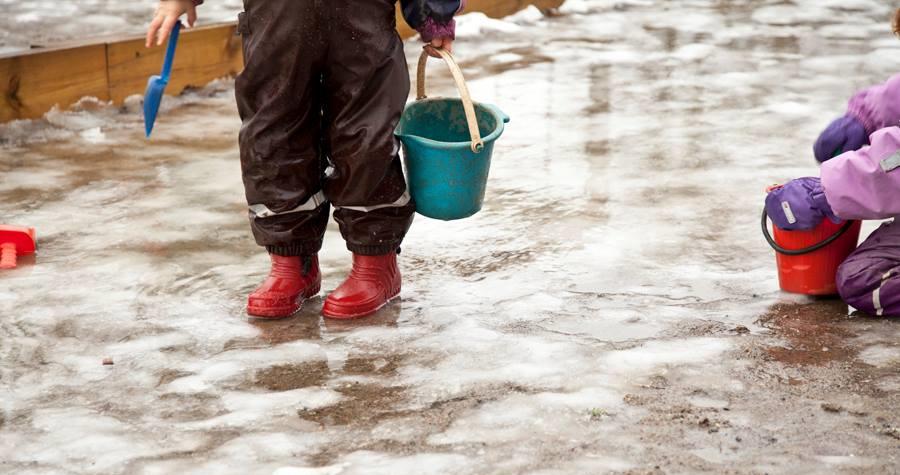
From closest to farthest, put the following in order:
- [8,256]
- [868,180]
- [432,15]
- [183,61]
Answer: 1. [868,180]
2. [432,15]
3. [8,256]
4. [183,61]

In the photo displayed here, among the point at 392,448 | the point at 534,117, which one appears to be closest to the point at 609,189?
the point at 534,117

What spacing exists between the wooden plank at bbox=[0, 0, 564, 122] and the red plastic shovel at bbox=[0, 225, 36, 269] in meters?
1.54

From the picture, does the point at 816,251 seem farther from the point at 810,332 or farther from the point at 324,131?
the point at 324,131

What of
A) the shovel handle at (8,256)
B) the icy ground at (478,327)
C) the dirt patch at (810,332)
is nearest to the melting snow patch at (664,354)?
the icy ground at (478,327)

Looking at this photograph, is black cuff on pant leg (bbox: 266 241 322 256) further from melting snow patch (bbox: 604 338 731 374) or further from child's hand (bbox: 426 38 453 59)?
melting snow patch (bbox: 604 338 731 374)

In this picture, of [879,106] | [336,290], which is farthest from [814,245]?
[336,290]

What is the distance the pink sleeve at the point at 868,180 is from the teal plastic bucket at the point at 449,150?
3.04ft

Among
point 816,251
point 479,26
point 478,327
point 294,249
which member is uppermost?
point 816,251

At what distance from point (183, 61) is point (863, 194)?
3954 millimetres

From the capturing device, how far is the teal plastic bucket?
3.44 meters

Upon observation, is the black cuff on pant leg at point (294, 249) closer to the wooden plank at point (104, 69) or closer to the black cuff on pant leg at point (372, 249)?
the black cuff on pant leg at point (372, 249)

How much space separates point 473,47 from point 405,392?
4.85 metres

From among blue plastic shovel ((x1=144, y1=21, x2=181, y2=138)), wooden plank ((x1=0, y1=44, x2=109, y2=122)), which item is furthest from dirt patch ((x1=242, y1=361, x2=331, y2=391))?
wooden plank ((x1=0, y1=44, x2=109, y2=122))

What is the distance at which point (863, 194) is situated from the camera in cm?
328
